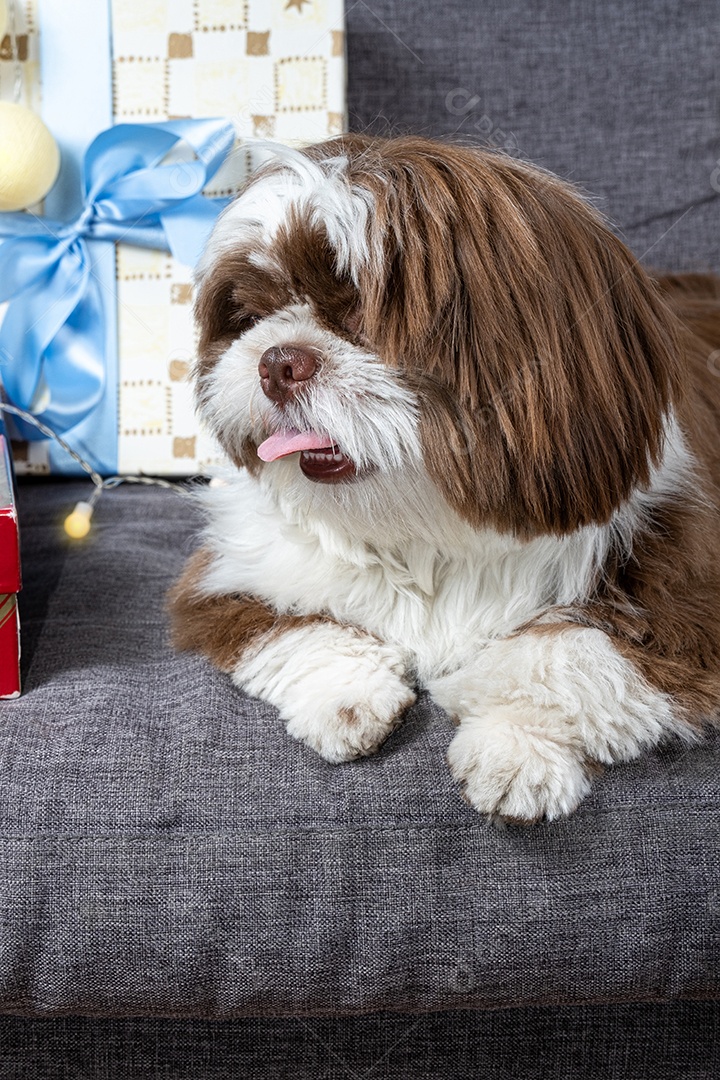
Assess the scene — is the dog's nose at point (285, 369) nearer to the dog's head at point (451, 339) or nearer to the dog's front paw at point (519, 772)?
the dog's head at point (451, 339)

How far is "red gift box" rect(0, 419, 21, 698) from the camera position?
4.31ft

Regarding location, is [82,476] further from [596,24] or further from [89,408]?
[596,24]

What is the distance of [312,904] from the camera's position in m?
1.19

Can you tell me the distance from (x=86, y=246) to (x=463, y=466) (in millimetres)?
1217

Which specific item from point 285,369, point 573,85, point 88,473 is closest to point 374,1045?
point 285,369

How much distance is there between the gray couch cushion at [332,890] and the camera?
1.18m

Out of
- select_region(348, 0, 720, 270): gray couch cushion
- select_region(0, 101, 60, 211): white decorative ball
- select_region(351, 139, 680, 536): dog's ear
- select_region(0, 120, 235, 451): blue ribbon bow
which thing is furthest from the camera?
select_region(348, 0, 720, 270): gray couch cushion

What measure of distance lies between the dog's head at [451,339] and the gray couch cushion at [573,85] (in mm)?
1083

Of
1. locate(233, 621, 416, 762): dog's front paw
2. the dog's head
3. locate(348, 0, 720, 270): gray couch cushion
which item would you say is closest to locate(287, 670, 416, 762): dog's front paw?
locate(233, 621, 416, 762): dog's front paw

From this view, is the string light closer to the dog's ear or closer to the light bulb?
the light bulb

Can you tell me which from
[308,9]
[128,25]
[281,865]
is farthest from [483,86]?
[281,865]

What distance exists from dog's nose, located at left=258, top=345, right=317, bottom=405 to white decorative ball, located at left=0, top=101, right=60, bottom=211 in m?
0.93

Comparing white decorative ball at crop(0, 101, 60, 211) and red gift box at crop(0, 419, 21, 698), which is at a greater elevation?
white decorative ball at crop(0, 101, 60, 211)

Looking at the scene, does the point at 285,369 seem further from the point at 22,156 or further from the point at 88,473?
the point at 88,473
